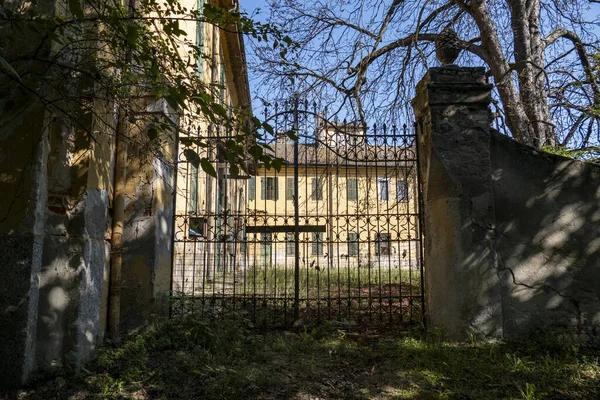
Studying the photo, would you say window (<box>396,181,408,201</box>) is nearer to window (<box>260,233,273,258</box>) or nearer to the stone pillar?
the stone pillar

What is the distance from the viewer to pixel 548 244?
471cm

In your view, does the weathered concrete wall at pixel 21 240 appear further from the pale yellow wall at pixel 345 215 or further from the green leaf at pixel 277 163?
the pale yellow wall at pixel 345 215

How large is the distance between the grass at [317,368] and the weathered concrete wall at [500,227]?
0.32m

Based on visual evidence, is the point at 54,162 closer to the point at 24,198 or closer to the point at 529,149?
the point at 24,198

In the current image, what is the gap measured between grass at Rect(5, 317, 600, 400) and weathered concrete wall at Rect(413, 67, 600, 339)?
0.32 m

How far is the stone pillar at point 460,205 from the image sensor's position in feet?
15.2

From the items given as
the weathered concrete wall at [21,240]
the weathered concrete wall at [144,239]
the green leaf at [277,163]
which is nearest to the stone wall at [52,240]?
the weathered concrete wall at [21,240]

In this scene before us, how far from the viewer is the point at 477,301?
15.2 feet

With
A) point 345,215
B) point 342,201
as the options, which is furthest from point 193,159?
point 342,201

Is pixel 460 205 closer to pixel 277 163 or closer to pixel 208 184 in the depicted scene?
pixel 277 163

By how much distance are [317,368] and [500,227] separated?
8.18 ft

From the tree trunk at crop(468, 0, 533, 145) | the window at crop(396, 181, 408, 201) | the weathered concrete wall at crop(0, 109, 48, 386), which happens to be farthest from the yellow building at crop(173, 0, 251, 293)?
the tree trunk at crop(468, 0, 533, 145)

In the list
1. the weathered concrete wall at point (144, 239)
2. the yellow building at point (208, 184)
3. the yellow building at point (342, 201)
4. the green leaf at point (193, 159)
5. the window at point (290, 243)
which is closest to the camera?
the green leaf at point (193, 159)

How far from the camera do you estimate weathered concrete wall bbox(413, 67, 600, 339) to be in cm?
464
